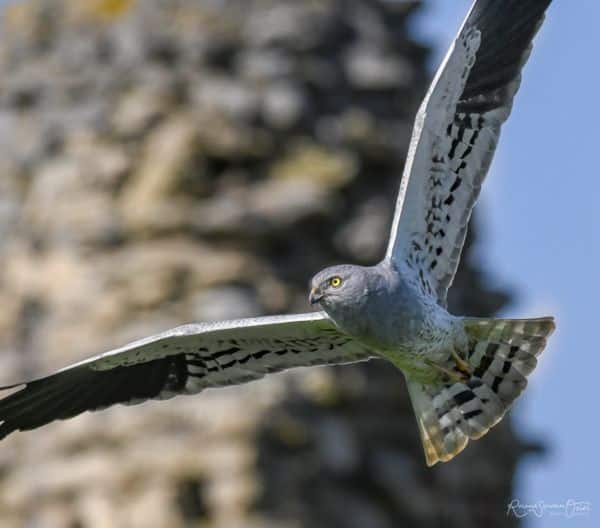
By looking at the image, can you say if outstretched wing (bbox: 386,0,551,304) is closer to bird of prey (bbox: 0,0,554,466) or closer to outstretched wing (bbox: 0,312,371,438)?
bird of prey (bbox: 0,0,554,466)

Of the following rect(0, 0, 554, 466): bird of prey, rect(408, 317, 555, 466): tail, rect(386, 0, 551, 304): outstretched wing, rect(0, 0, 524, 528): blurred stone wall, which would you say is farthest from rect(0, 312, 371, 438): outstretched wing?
rect(0, 0, 524, 528): blurred stone wall

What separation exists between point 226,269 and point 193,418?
203 cm

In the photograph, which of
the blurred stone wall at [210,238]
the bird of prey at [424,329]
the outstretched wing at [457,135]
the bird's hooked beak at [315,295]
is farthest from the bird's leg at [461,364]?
the blurred stone wall at [210,238]

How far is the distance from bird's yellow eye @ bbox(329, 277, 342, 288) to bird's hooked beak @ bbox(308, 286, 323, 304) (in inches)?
3.2

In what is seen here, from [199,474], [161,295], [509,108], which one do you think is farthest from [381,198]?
[509,108]

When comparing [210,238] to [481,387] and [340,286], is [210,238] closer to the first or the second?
[481,387]

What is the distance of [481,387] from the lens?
35.0 feet

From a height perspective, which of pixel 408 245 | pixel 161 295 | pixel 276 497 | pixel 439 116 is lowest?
pixel 276 497

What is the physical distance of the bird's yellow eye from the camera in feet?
32.3

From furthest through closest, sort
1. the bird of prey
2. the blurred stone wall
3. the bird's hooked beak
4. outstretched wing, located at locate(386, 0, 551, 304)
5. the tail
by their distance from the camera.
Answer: the blurred stone wall, the tail, outstretched wing, located at locate(386, 0, 551, 304), the bird of prey, the bird's hooked beak

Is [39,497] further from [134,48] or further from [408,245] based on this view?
[408,245]

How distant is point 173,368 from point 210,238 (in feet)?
27.9

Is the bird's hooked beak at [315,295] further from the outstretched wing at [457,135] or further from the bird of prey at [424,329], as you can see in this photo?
the outstretched wing at [457,135]

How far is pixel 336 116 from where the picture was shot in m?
20.7
